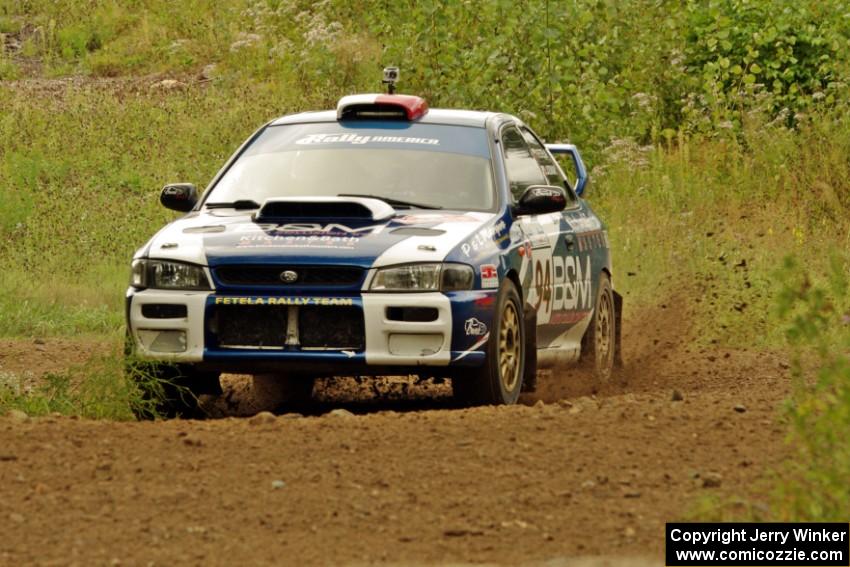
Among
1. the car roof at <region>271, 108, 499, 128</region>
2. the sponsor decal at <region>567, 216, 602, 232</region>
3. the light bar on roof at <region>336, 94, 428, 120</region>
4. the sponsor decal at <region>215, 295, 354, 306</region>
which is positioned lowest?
the sponsor decal at <region>567, 216, 602, 232</region>

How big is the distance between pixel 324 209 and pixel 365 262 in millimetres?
662

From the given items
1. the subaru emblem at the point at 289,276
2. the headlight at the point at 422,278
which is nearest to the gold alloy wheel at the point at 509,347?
the headlight at the point at 422,278

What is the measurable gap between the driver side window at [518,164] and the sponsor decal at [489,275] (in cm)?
115

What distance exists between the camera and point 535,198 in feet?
33.1

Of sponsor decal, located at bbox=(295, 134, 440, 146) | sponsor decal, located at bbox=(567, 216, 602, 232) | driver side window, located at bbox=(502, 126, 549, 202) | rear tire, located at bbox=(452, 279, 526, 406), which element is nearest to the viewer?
rear tire, located at bbox=(452, 279, 526, 406)

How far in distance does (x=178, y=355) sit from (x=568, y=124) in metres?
9.88

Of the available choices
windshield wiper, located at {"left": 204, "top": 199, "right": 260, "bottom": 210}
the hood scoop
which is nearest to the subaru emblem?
the hood scoop

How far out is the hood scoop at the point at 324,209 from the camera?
9.55 m

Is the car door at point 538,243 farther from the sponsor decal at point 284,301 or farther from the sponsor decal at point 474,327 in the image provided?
the sponsor decal at point 284,301

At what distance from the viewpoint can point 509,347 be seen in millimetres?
9703

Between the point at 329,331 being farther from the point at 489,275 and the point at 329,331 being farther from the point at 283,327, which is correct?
the point at 489,275

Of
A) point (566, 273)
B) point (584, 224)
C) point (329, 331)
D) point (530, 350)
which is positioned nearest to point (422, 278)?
point (329, 331)

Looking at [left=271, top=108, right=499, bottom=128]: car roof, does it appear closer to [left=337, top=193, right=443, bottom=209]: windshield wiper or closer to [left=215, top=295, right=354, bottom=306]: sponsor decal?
[left=337, top=193, right=443, bottom=209]: windshield wiper

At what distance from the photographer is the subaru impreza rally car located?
9.07 m
